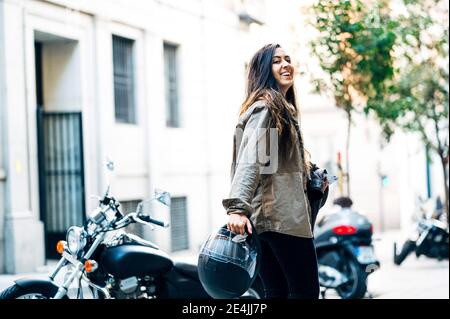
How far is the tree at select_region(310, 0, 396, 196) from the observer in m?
7.55

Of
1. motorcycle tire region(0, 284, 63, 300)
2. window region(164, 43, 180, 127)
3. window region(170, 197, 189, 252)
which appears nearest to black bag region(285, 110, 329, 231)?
motorcycle tire region(0, 284, 63, 300)

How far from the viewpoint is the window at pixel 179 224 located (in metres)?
6.21

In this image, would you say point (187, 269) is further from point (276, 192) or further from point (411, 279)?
point (411, 279)

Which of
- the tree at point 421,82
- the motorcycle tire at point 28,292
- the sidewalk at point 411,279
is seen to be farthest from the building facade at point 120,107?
the sidewalk at point 411,279

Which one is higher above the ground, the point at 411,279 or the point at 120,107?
the point at 120,107

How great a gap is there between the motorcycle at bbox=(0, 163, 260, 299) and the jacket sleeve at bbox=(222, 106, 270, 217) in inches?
49.0

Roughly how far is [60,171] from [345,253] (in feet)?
9.05

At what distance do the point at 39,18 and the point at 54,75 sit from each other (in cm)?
51

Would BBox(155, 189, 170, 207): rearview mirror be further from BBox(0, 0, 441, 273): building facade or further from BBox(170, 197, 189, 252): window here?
BBox(170, 197, 189, 252): window

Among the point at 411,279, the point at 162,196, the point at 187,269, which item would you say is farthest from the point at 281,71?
the point at 411,279

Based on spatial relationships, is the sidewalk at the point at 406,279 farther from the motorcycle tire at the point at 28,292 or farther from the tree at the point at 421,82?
the tree at the point at 421,82

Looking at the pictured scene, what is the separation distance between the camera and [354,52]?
796cm

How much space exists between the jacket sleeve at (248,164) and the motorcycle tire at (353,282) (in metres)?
3.75
